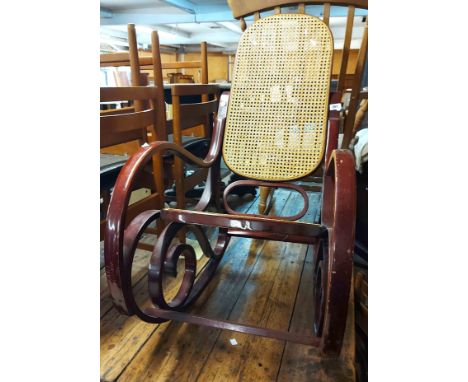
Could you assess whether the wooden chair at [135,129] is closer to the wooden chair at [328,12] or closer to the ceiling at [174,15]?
the wooden chair at [328,12]

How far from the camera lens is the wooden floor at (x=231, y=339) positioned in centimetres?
93

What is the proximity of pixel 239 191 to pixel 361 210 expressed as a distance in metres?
0.82

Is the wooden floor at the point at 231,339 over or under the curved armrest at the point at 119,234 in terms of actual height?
under

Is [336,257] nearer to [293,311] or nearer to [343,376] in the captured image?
[343,376]

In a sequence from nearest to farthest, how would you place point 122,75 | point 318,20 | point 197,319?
point 197,319 → point 318,20 → point 122,75

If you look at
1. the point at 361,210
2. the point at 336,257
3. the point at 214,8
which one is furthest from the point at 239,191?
the point at 214,8

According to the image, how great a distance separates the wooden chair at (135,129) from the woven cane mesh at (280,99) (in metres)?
0.32

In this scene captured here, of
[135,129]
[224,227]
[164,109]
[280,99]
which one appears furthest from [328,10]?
[224,227]

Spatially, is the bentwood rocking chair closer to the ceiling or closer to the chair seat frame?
the chair seat frame

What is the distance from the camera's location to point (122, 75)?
2354 mm

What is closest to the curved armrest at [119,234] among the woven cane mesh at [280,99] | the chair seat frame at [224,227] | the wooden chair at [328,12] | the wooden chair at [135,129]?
the chair seat frame at [224,227]

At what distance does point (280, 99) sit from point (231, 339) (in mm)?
924

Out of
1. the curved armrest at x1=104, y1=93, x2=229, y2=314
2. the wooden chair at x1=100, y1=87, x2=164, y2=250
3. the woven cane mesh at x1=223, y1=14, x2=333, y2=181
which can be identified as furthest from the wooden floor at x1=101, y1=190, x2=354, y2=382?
the woven cane mesh at x1=223, y1=14, x2=333, y2=181

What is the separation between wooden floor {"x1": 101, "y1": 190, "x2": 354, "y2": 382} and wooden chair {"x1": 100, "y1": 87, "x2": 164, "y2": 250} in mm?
327
